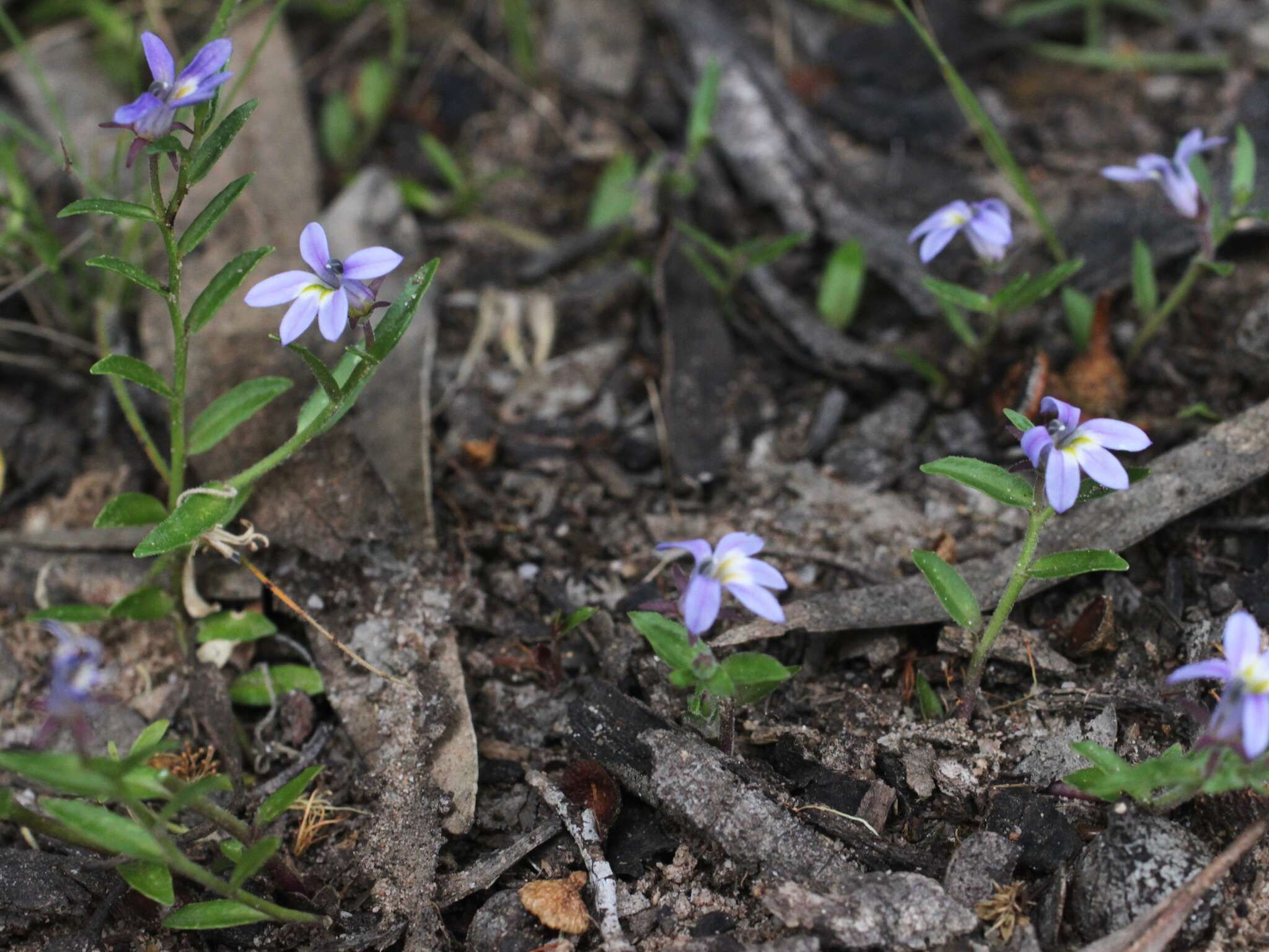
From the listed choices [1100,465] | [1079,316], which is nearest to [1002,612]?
[1100,465]

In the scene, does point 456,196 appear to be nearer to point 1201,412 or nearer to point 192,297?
point 192,297

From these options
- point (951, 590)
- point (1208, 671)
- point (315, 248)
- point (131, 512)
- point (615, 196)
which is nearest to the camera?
point (1208, 671)

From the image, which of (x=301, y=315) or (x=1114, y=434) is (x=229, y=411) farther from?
(x=1114, y=434)

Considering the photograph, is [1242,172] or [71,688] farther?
[1242,172]

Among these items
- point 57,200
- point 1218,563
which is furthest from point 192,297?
point 1218,563

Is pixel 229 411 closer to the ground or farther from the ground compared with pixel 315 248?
closer to the ground

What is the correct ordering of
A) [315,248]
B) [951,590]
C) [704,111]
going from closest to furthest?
[315,248], [951,590], [704,111]

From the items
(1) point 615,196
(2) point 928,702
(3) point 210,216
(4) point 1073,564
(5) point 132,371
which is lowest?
(2) point 928,702
